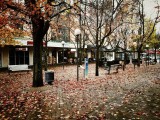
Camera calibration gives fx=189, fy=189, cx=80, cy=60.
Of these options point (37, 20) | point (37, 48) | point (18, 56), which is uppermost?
point (37, 20)

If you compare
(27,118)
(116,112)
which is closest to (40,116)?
(27,118)

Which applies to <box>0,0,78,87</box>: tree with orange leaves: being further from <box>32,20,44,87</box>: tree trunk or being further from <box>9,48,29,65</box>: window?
<box>9,48,29,65</box>: window

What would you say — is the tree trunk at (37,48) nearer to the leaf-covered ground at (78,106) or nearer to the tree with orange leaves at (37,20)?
the tree with orange leaves at (37,20)

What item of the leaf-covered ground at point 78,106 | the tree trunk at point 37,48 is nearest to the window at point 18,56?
the tree trunk at point 37,48

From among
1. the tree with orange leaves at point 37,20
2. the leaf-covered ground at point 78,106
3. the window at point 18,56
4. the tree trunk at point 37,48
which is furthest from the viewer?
the window at point 18,56

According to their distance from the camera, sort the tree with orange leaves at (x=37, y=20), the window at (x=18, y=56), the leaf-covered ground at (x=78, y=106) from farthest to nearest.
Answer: the window at (x=18, y=56) < the tree with orange leaves at (x=37, y=20) < the leaf-covered ground at (x=78, y=106)

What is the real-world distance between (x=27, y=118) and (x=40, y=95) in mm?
3436

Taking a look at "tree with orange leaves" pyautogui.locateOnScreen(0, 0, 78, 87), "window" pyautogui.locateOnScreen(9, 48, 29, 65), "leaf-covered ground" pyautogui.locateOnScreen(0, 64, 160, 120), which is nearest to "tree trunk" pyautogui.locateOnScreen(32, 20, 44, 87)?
"tree with orange leaves" pyautogui.locateOnScreen(0, 0, 78, 87)

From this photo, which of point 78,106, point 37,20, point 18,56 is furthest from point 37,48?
point 18,56

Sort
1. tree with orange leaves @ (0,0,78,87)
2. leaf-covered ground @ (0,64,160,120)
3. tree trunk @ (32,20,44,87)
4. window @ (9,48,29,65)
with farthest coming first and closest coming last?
window @ (9,48,29,65) → tree trunk @ (32,20,44,87) → tree with orange leaves @ (0,0,78,87) → leaf-covered ground @ (0,64,160,120)

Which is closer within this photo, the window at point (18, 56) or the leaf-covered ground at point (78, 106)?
the leaf-covered ground at point (78, 106)

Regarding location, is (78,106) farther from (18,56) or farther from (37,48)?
(18,56)

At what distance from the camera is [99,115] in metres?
6.54

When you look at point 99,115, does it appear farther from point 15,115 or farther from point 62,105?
point 15,115
